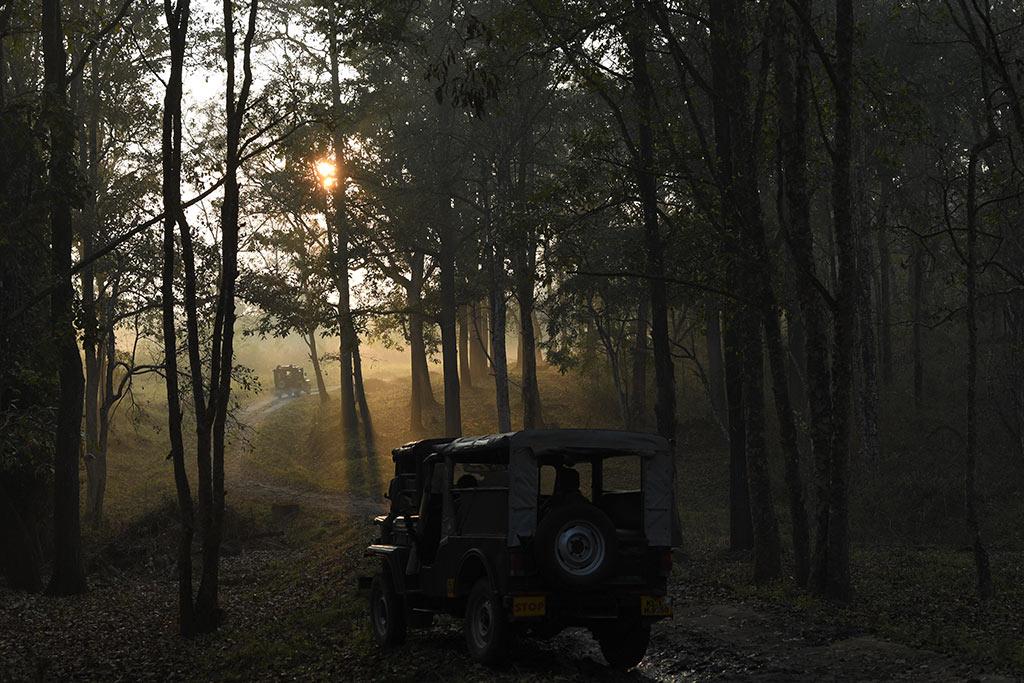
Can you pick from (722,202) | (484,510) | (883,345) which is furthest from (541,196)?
(883,345)

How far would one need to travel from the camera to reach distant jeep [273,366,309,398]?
7256cm

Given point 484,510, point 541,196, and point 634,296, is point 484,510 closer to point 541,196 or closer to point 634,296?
point 541,196

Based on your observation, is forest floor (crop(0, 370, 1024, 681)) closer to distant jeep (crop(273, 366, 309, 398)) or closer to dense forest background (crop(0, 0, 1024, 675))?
dense forest background (crop(0, 0, 1024, 675))

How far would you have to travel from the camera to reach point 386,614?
14148 millimetres

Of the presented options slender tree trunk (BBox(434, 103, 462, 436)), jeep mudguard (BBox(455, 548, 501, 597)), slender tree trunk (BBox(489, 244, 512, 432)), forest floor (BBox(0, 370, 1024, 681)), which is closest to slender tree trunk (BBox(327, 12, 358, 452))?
slender tree trunk (BBox(434, 103, 462, 436))

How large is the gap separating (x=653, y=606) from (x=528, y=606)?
4.73ft

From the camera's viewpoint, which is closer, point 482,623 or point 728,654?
point 482,623

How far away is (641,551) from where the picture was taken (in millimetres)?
11836

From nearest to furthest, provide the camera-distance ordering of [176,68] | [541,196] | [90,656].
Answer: [90,656] → [176,68] → [541,196]

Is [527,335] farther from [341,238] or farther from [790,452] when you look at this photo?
[790,452]

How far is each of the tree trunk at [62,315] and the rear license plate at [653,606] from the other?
1139 centimetres

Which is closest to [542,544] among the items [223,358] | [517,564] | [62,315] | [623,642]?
[517,564]

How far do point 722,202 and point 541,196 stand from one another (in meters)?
3.23

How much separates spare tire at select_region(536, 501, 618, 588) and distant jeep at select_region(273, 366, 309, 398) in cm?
6275
